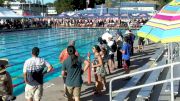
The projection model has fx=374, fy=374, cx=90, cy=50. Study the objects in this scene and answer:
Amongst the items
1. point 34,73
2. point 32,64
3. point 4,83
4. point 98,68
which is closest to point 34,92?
point 34,73

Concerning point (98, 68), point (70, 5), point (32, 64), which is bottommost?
point (98, 68)

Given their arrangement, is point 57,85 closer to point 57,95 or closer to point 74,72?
point 57,95

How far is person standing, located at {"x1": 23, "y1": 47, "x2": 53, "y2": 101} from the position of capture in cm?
750

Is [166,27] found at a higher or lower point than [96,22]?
higher

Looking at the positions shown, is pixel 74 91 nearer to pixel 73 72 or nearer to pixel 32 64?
pixel 73 72

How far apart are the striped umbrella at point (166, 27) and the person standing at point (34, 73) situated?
7.23 feet

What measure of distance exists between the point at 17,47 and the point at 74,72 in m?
19.7

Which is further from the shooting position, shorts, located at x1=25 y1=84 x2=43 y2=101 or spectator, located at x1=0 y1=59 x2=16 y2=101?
shorts, located at x1=25 y1=84 x2=43 y2=101

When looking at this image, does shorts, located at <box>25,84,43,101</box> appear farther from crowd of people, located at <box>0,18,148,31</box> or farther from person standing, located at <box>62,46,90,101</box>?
crowd of people, located at <box>0,18,148,31</box>

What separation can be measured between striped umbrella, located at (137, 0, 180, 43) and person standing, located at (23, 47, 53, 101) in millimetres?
2205

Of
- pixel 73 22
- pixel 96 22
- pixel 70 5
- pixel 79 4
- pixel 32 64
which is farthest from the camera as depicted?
pixel 79 4

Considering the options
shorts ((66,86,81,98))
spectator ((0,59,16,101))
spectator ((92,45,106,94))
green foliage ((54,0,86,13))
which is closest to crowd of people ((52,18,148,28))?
green foliage ((54,0,86,13))

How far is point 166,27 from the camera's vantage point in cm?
595

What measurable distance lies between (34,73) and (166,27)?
2969 mm
